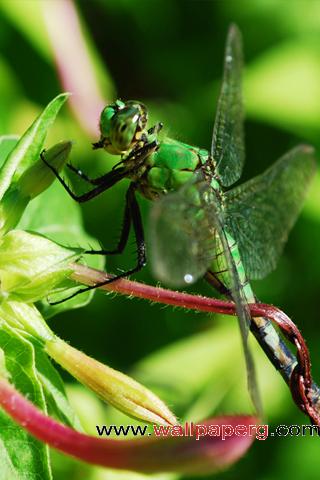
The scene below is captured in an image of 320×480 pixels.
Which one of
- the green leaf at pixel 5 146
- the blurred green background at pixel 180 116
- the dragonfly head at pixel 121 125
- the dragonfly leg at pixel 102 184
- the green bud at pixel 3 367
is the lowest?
the blurred green background at pixel 180 116

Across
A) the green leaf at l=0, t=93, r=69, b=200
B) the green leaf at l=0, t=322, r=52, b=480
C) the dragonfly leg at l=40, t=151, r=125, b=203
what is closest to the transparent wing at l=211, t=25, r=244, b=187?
the dragonfly leg at l=40, t=151, r=125, b=203

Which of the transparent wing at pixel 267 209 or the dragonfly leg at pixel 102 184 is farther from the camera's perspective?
the transparent wing at pixel 267 209

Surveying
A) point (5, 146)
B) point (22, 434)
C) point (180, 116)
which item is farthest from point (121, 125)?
point (180, 116)

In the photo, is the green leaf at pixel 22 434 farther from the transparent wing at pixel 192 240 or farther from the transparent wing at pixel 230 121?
the transparent wing at pixel 230 121

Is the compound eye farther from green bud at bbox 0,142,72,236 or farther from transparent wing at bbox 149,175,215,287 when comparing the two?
green bud at bbox 0,142,72,236

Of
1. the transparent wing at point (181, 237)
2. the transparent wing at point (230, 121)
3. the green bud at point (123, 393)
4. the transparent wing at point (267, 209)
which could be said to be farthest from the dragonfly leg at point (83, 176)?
the green bud at point (123, 393)

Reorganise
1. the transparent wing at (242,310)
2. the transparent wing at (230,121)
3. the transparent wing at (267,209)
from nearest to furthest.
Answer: the transparent wing at (242,310), the transparent wing at (267,209), the transparent wing at (230,121)
